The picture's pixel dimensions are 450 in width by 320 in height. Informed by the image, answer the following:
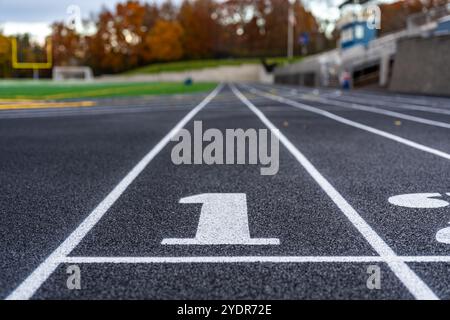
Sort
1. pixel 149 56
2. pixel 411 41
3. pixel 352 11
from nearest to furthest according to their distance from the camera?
pixel 411 41, pixel 352 11, pixel 149 56

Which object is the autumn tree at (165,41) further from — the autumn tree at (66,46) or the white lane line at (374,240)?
the white lane line at (374,240)

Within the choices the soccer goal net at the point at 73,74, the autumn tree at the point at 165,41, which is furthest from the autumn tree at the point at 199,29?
the soccer goal net at the point at 73,74

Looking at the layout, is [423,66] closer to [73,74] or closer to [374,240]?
[374,240]

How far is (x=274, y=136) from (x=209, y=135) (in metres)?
1.28

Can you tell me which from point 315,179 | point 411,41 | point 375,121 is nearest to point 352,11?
point 411,41

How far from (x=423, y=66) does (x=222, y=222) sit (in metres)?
28.1

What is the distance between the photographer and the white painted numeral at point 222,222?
398cm

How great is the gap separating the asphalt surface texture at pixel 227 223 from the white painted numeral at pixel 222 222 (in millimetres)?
41

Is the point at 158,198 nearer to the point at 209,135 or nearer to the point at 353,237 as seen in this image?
the point at 353,237

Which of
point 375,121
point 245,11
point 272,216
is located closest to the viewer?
point 272,216

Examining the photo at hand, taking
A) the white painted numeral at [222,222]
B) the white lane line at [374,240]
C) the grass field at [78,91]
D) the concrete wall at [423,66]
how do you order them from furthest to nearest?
1. the grass field at [78,91]
2. the concrete wall at [423,66]
3. the white painted numeral at [222,222]
4. the white lane line at [374,240]

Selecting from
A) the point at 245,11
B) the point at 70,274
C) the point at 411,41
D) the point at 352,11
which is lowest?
the point at 70,274

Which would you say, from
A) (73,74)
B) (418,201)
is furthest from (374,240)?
(73,74)

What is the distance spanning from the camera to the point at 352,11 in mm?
67688
